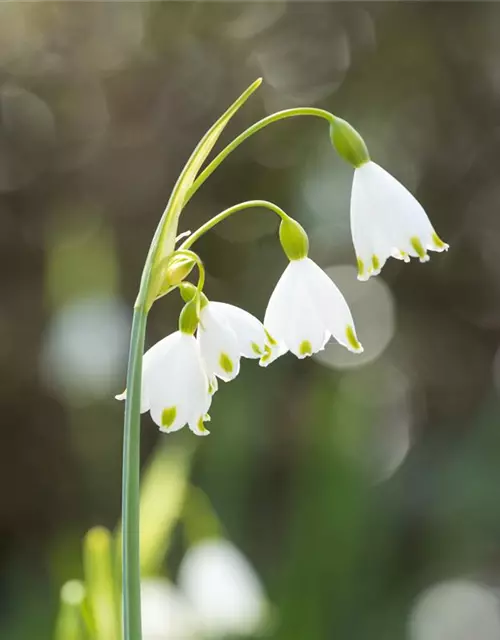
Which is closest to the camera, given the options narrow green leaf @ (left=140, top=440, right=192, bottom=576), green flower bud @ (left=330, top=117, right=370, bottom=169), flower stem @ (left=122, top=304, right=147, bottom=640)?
flower stem @ (left=122, top=304, right=147, bottom=640)

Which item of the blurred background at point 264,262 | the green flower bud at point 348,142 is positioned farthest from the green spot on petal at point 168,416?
the blurred background at point 264,262

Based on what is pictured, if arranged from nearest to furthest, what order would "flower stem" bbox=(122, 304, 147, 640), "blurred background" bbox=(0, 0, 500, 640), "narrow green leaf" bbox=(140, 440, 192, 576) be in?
"flower stem" bbox=(122, 304, 147, 640) < "narrow green leaf" bbox=(140, 440, 192, 576) < "blurred background" bbox=(0, 0, 500, 640)

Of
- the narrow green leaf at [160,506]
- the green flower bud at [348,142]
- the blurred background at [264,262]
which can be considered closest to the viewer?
the green flower bud at [348,142]

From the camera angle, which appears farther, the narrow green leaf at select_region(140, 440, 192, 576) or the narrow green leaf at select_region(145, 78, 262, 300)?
the narrow green leaf at select_region(140, 440, 192, 576)

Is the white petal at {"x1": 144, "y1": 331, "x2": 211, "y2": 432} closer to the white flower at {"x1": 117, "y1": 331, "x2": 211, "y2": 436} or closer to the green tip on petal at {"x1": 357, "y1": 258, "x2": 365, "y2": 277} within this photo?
the white flower at {"x1": 117, "y1": 331, "x2": 211, "y2": 436}

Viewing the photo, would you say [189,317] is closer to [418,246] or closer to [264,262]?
[418,246]

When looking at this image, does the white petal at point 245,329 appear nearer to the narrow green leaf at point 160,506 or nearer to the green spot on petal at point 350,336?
the green spot on petal at point 350,336

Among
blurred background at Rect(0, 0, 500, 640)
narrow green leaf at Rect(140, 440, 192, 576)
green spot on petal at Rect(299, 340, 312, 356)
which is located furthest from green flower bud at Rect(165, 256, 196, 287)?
blurred background at Rect(0, 0, 500, 640)
